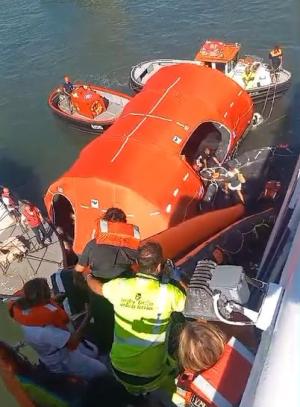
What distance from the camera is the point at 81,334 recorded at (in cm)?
609

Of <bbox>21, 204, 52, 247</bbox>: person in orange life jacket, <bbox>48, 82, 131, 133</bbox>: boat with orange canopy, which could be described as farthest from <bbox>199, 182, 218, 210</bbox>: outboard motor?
<bbox>48, 82, 131, 133</bbox>: boat with orange canopy

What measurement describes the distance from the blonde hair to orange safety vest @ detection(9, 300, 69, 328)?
1860mm

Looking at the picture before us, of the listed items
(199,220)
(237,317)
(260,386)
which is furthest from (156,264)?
(199,220)

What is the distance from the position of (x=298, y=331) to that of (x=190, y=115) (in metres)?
9.07

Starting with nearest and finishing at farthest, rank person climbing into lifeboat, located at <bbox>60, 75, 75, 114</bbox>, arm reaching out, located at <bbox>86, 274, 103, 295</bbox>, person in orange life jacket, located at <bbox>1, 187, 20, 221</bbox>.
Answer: arm reaching out, located at <bbox>86, 274, 103, 295</bbox> < person in orange life jacket, located at <bbox>1, 187, 20, 221</bbox> < person climbing into lifeboat, located at <bbox>60, 75, 75, 114</bbox>

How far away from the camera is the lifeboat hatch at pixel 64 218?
12195 mm

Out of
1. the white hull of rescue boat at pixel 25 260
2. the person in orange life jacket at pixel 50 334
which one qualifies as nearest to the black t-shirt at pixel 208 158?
the white hull of rescue boat at pixel 25 260

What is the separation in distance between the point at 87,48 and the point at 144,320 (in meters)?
21.8

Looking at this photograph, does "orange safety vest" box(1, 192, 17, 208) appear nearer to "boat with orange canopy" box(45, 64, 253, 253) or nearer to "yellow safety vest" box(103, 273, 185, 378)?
"boat with orange canopy" box(45, 64, 253, 253)

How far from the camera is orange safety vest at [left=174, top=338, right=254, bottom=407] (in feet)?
13.9

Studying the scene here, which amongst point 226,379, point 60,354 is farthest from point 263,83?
point 226,379

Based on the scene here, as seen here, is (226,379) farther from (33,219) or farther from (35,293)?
(33,219)

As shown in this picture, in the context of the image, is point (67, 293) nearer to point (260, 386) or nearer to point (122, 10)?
point (260, 386)

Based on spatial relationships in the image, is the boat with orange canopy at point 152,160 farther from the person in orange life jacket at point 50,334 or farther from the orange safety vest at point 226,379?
the orange safety vest at point 226,379
